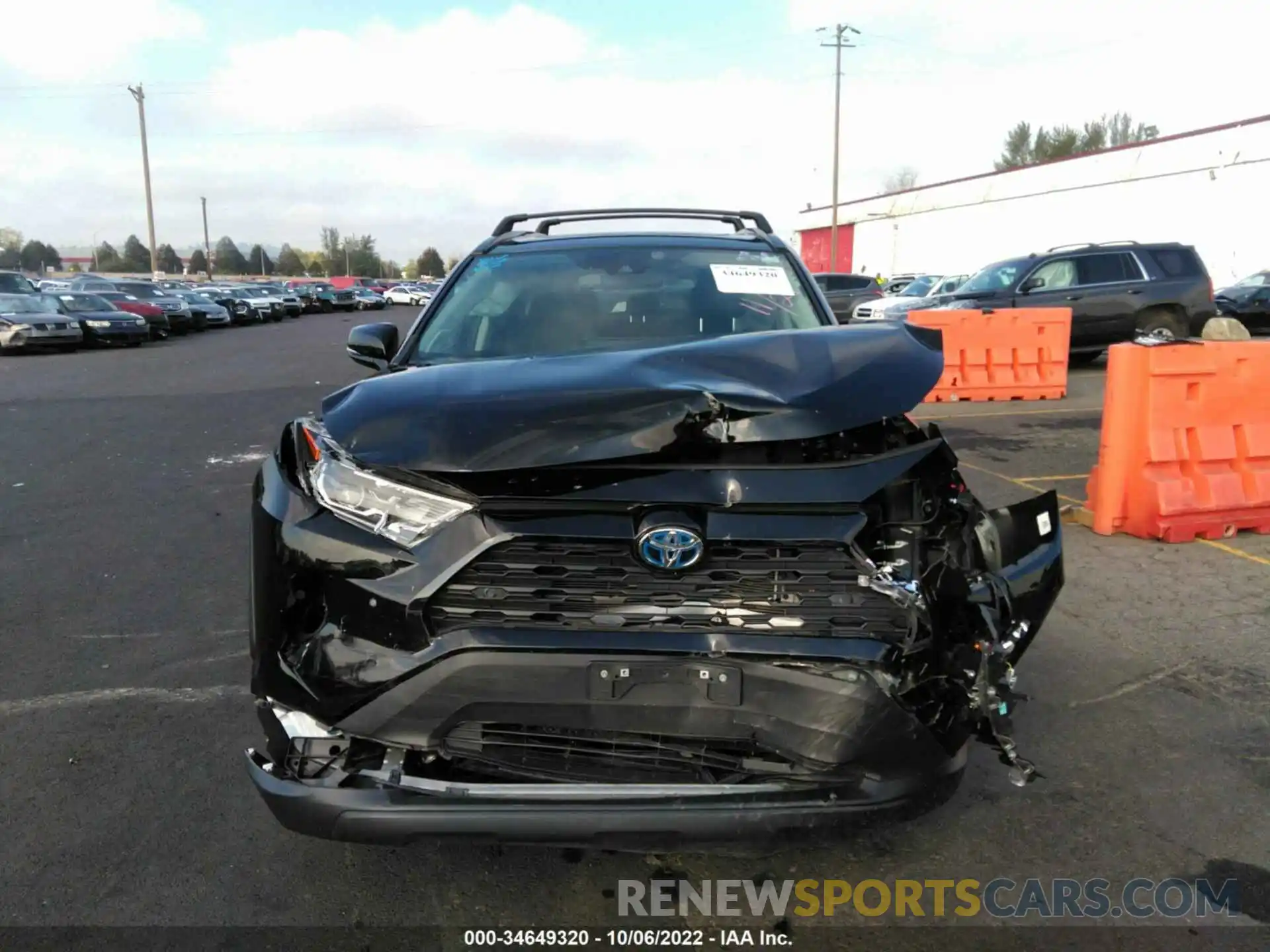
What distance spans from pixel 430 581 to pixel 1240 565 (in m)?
4.98

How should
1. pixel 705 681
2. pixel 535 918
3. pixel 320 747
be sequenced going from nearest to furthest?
1. pixel 705 681
2. pixel 320 747
3. pixel 535 918

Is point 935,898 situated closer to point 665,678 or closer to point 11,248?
point 665,678

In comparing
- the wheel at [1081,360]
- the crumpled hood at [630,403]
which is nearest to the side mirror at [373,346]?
the crumpled hood at [630,403]

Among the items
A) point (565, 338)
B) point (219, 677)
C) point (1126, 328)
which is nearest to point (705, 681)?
point (565, 338)

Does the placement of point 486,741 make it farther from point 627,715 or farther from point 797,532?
point 797,532

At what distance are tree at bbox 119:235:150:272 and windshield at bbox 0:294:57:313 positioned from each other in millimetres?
86600

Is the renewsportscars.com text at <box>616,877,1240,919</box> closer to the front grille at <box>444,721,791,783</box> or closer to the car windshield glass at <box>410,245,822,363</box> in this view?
the front grille at <box>444,721,791,783</box>

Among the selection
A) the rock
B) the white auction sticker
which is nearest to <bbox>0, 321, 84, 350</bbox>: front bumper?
the white auction sticker

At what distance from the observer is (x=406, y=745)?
2051 mm

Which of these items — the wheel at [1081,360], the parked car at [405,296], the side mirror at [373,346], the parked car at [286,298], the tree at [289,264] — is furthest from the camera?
the tree at [289,264]

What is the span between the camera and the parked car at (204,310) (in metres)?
31.5

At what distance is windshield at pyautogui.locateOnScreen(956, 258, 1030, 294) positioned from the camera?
47.5ft

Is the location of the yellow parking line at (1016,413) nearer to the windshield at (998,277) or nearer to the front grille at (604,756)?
the windshield at (998,277)

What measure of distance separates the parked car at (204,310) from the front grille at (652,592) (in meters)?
32.3
